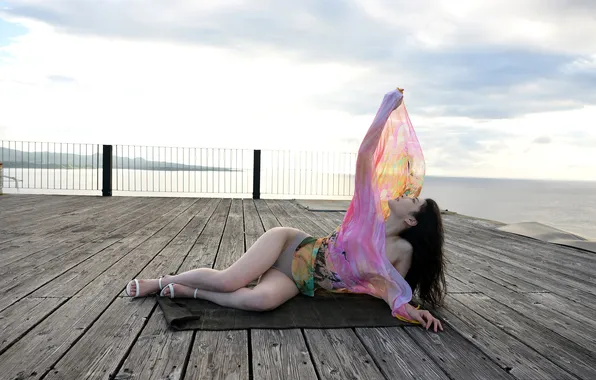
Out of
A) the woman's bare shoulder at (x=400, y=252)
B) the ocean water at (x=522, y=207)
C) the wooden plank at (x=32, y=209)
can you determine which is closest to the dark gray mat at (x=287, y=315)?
the woman's bare shoulder at (x=400, y=252)

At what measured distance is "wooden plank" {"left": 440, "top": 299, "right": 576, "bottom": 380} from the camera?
1351 millimetres

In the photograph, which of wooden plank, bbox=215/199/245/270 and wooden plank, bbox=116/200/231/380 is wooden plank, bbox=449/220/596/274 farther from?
wooden plank, bbox=116/200/231/380

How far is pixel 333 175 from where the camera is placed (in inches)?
430

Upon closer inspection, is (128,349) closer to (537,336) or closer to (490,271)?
(537,336)

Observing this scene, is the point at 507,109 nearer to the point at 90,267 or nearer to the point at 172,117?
the point at 172,117

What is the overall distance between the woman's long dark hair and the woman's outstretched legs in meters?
0.62

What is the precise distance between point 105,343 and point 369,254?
1.14 m

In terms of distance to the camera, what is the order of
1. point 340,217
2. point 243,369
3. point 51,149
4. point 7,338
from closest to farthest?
point 243,369 < point 7,338 < point 340,217 < point 51,149

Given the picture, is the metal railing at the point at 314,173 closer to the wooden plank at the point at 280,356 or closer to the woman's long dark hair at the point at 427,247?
the woman's long dark hair at the point at 427,247

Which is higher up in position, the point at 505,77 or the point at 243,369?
the point at 505,77

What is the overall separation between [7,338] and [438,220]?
1.88m

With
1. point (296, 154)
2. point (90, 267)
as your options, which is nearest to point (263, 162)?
point (296, 154)

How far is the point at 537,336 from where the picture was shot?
1.69 meters

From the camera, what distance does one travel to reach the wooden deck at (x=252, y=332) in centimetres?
129
